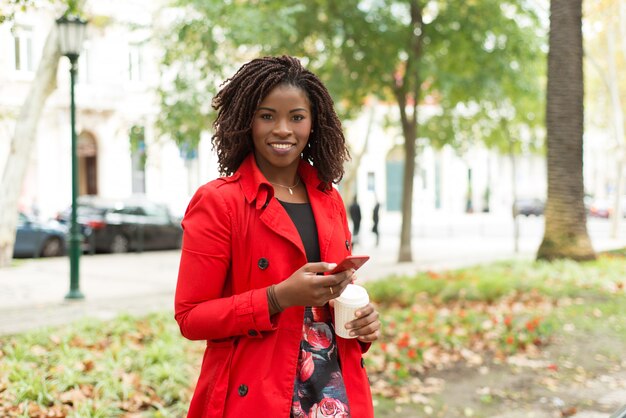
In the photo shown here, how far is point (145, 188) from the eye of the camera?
35.2 meters

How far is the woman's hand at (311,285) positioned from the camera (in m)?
1.97

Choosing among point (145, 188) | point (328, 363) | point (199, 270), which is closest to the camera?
point (199, 270)

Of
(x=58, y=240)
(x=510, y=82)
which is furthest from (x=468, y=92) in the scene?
(x=58, y=240)

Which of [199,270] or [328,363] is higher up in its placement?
[199,270]

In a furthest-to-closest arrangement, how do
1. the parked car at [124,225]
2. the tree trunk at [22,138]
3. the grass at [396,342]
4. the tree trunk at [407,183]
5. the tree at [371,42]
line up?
the parked car at [124,225] < the tree trunk at [407,183] < the tree trunk at [22,138] < the tree at [371,42] < the grass at [396,342]

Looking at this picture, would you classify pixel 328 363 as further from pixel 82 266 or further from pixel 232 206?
pixel 82 266

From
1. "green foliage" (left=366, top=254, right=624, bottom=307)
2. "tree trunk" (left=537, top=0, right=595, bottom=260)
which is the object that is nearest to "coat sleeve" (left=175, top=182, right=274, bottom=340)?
"green foliage" (left=366, top=254, right=624, bottom=307)

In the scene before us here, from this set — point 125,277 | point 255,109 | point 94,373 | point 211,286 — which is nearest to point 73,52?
point 125,277

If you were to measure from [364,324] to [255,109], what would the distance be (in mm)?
731

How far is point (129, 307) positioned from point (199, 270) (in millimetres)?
8431

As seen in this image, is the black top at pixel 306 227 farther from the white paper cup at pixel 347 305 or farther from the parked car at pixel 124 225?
the parked car at pixel 124 225

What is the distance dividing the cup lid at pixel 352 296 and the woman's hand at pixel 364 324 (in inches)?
1.1

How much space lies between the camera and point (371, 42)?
51.2ft

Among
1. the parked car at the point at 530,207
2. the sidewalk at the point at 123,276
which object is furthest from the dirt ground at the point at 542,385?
the parked car at the point at 530,207
